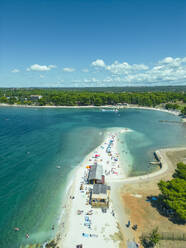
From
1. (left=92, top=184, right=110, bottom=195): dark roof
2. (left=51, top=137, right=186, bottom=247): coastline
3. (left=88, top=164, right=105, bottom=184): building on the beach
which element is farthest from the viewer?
(left=88, top=164, right=105, bottom=184): building on the beach

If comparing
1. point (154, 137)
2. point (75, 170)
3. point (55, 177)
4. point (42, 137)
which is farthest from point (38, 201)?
point (154, 137)

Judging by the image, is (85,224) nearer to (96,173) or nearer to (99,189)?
(99,189)

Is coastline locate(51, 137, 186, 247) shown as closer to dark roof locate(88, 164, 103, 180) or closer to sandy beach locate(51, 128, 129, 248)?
sandy beach locate(51, 128, 129, 248)

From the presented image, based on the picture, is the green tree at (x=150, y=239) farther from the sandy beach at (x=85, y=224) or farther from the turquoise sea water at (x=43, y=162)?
the turquoise sea water at (x=43, y=162)

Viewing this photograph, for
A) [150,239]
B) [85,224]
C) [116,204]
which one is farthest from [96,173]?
[150,239]

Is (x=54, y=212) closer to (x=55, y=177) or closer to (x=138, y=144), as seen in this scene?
(x=55, y=177)

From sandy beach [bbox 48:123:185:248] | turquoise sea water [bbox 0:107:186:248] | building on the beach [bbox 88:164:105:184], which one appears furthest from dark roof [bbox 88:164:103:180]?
turquoise sea water [bbox 0:107:186:248]

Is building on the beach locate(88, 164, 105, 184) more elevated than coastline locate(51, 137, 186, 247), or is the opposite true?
building on the beach locate(88, 164, 105, 184)

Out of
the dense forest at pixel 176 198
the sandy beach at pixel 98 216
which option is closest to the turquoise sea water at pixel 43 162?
the sandy beach at pixel 98 216
